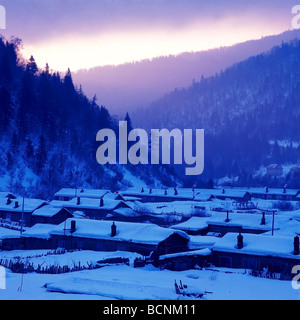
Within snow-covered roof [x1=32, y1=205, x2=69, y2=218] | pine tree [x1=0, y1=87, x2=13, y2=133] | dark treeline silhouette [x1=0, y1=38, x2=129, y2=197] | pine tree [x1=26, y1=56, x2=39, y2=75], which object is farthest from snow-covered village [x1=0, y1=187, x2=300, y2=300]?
pine tree [x1=26, y1=56, x2=39, y2=75]

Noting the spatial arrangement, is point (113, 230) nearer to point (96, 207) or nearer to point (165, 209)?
point (96, 207)

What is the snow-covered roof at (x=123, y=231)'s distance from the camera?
3478cm

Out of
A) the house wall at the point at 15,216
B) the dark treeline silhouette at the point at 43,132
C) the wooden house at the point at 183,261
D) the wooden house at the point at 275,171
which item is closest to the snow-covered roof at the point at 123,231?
the wooden house at the point at 183,261

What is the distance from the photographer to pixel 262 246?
3161 cm

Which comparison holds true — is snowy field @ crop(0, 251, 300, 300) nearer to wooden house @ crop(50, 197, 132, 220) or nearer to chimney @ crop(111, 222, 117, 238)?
chimney @ crop(111, 222, 117, 238)

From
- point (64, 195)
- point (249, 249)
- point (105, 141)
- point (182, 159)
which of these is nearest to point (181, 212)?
point (64, 195)

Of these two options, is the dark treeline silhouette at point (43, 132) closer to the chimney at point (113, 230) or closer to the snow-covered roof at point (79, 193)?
the snow-covered roof at point (79, 193)

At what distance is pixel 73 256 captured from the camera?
106 ft

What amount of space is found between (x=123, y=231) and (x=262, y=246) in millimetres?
11975

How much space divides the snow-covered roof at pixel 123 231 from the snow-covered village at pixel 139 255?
86mm

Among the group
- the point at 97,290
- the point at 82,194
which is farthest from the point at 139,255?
the point at 82,194

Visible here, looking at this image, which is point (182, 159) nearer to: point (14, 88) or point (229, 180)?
point (229, 180)
